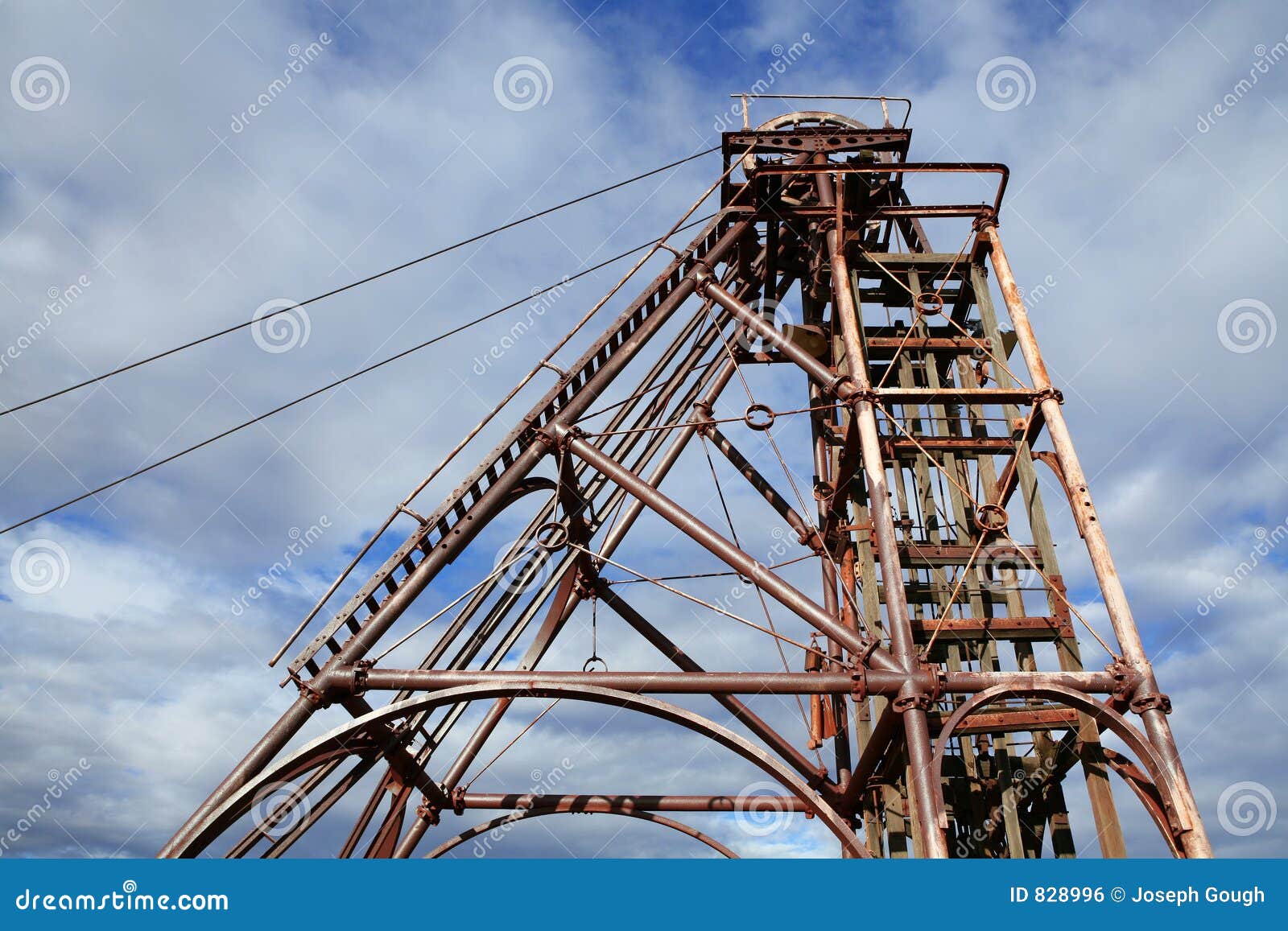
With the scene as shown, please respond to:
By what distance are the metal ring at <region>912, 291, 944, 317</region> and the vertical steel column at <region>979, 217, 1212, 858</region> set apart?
0.82 meters

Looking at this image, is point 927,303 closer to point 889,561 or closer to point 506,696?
point 889,561

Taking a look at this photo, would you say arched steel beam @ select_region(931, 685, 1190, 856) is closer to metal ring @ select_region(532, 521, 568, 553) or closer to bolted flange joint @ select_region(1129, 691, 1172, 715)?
bolted flange joint @ select_region(1129, 691, 1172, 715)

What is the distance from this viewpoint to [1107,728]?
8000mm

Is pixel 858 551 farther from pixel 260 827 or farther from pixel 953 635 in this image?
pixel 260 827

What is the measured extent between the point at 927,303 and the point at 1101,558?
424 centimetres

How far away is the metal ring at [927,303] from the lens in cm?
1130

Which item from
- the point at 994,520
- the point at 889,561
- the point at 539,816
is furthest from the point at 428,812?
the point at 994,520

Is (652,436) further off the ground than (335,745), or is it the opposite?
(652,436)

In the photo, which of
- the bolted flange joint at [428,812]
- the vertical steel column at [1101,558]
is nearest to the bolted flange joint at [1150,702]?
the vertical steel column at [1101,558]

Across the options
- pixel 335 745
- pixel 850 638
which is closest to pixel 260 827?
pixel 335 745

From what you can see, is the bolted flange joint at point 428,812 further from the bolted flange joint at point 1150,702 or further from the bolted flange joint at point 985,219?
the bolted flange joint at point 985,219

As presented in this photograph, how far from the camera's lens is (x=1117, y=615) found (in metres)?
8.35

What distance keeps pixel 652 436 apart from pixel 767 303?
327cm

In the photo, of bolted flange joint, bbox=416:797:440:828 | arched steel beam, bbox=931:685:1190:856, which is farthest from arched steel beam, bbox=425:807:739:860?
arched steel beam, bbox=931:685:1190:856
